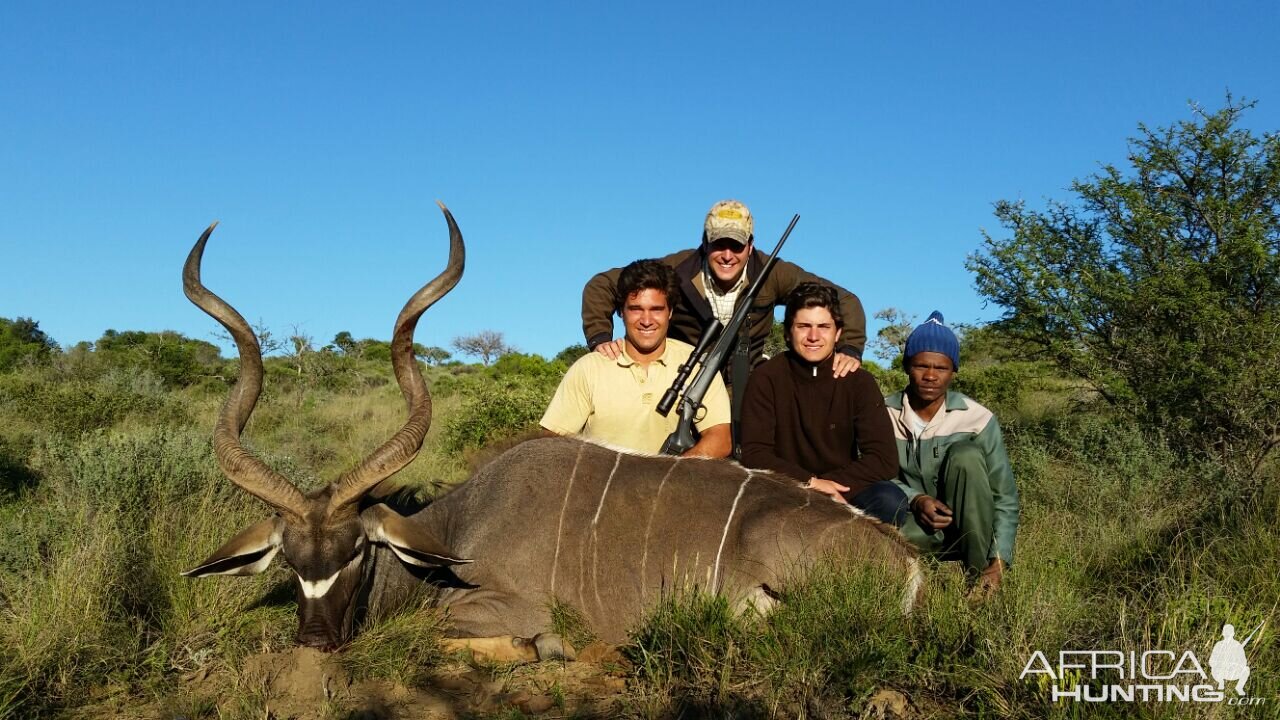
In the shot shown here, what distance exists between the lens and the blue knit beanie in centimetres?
433

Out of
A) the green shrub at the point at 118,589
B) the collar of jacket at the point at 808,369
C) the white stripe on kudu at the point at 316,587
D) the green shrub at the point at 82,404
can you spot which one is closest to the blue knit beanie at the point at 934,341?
the collar of jacket at the point at 808,369

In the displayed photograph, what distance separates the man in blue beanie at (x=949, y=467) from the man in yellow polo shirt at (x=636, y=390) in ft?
3.05

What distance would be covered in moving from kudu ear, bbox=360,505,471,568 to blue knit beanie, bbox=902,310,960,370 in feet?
7.70

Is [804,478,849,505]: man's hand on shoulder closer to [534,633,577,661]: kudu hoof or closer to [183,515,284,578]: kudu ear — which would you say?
[534,633,577,661]: kudu hoof

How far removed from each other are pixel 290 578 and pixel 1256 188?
729 centimetres

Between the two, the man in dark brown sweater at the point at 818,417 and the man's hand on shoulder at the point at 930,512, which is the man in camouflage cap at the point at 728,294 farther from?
the man's hand on shoulder at the point at 930,512

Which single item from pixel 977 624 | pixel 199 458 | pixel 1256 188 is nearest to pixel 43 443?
pixel 199 458

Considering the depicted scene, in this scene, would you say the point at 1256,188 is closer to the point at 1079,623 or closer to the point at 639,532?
the point at 1079,623

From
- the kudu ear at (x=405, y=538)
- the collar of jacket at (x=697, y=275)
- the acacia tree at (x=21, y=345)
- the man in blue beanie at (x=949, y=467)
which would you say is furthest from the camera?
the acacia tree at (x=21, y=345)

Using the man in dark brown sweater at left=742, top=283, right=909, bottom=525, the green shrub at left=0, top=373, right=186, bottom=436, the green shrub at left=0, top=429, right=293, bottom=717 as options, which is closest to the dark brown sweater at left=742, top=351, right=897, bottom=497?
the man in dark brown sweater at left=742, top=283, right=909, bottom=525

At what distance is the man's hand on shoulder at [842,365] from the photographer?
4398 mm

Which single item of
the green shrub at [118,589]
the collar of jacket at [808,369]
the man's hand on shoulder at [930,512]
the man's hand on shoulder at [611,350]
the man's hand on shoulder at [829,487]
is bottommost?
the green shrub at [118,589]

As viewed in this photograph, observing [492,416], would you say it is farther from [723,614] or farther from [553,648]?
[723,614]

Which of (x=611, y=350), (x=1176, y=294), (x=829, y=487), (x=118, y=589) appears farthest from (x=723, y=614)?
(x=1176, y=294)
